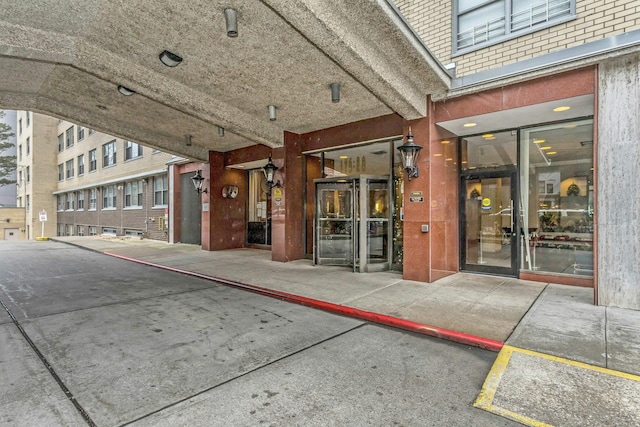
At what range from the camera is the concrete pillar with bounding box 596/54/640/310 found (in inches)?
211

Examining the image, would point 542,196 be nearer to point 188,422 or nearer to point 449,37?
point 449,37

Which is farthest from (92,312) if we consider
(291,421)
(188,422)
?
(291,421)

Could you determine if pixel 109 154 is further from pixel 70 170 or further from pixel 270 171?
pixel 270 171

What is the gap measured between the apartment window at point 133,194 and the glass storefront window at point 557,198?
19.1m

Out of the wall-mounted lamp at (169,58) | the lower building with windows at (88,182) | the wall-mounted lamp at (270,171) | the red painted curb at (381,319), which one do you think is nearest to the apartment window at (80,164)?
the lower building with windows at (88,182)

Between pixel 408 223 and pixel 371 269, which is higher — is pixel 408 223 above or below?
above

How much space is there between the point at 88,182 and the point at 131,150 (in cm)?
815

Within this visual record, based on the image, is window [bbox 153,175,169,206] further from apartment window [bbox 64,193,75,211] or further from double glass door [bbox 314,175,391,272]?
apartment window [bbox 64,193,75,211]

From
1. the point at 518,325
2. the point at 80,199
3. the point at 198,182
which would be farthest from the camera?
the point at 80,199

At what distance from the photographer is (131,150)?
66.3 ft

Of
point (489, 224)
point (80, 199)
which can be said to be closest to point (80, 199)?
point (80, 199)

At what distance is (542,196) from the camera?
7641 mm

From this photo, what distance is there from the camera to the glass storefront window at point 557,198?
712cm

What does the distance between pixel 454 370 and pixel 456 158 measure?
247 inches
